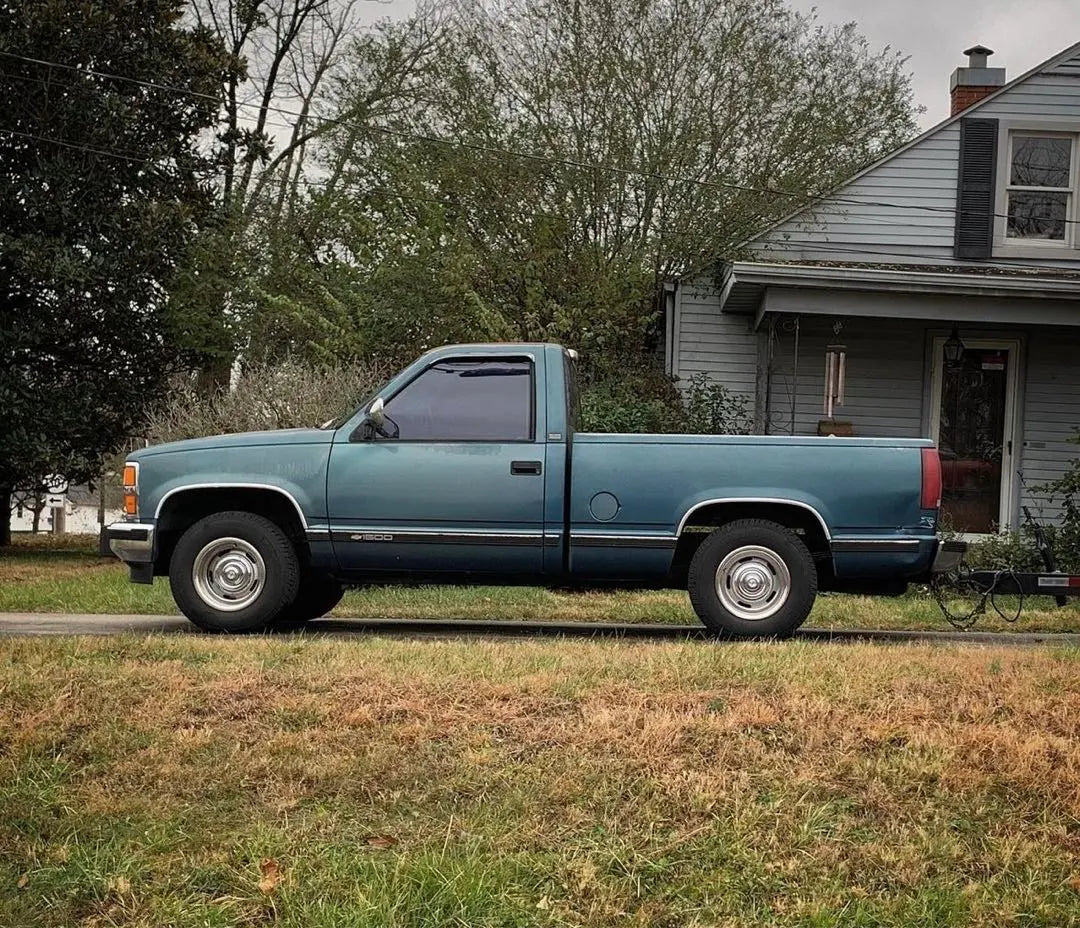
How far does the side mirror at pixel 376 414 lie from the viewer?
8.57 meters

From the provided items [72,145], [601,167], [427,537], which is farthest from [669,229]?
[427,537]

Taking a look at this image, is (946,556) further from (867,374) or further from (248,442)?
(867,374)

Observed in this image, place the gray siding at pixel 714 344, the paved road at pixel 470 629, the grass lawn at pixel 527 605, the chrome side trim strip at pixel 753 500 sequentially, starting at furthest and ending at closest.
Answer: the gray siding at pixel 714 344 → the grass lawn at pixel 527 605 → the paved road at pixel 470 629 → the chrome side trim strip at pixel 753 500

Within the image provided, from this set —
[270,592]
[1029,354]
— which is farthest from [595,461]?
[1029,354]

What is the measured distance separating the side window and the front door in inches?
369

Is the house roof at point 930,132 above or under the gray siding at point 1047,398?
above

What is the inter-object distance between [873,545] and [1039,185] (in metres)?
10.7

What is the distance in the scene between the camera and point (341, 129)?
79.6ft

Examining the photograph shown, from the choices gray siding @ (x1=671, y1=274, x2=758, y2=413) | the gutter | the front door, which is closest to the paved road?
the gutter

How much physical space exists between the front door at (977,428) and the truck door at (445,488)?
9446 mm

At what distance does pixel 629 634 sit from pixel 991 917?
507 cm

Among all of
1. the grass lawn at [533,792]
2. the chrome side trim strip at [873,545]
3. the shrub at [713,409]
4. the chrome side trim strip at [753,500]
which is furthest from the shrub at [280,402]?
the grass lawn at [533,792]

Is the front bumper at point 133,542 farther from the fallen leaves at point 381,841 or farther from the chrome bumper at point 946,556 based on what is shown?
the chrome bumper at point 946,556

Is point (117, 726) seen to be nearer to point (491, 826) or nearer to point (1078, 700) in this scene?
point (491, 826)
